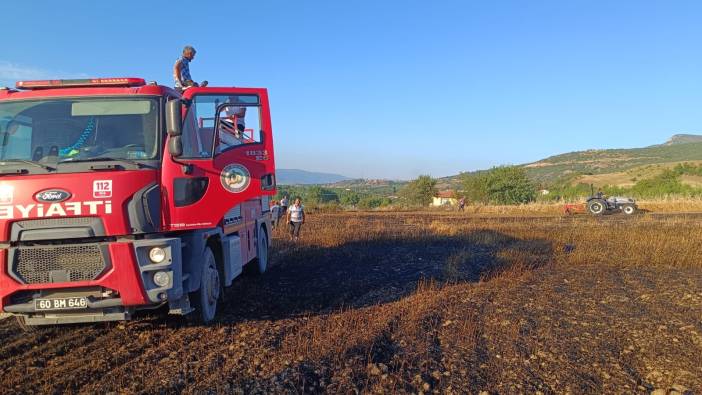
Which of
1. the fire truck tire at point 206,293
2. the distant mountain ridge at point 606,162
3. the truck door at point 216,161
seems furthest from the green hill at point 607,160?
the fire truck tire at point 206,293

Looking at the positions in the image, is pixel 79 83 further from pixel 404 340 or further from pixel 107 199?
pixel 404 340

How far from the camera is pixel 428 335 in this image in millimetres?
5188

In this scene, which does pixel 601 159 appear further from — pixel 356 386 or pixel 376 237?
pixel 356 386

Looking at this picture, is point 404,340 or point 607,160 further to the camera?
point 607,160

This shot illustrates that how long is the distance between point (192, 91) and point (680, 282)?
841 centimetres

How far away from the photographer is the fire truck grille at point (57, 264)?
4621 millimetres

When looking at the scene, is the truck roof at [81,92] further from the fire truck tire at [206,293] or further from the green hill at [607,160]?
the green hill at [607,160]

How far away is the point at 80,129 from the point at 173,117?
41.0 inches

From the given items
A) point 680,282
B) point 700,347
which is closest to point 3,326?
point 700,347

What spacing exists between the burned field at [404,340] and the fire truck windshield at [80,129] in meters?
2.04

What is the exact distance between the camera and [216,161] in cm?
568

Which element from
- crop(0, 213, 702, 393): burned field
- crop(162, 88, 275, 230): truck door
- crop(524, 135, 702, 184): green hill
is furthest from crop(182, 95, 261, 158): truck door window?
crop(524, 135, 702, 184): green hill

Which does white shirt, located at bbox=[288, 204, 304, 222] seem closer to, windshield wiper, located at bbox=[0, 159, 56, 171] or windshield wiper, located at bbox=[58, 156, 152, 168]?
windshield wiper, located at bbox=[58, 156, 152, 168]

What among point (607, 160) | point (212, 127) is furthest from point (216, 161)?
point (607, 160)
